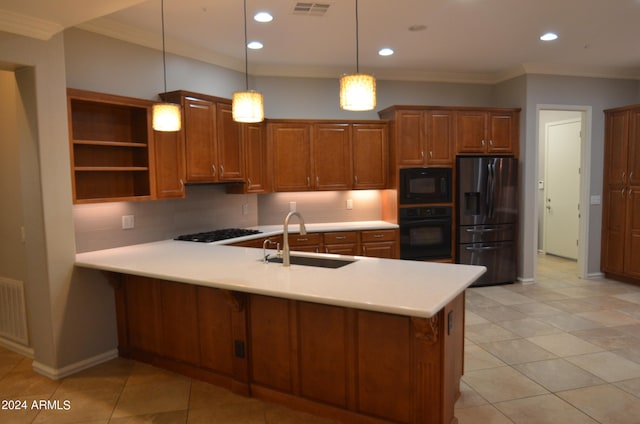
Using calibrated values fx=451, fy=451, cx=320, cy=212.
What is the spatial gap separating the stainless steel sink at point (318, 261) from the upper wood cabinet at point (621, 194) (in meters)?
4.58

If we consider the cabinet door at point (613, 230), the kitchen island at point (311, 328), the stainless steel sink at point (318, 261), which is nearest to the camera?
the kitchen island at point (311, 328)

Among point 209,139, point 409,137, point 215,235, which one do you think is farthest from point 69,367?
point 409,137

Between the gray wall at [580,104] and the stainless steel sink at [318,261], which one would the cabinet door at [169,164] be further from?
the gray wall at [580,104]

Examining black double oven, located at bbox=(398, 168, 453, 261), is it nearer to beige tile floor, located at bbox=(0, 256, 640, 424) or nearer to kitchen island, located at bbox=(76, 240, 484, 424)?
beige tile floor, located at bbox=(0, 256, 640, 424)

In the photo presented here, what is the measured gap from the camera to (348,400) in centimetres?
262

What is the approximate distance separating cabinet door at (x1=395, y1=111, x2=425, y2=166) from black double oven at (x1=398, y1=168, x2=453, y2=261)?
15 cm

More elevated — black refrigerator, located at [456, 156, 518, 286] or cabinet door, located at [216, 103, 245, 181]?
cabinet door, located at [216, 103, 245, 181]

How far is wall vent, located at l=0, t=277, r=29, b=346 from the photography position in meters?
3.70

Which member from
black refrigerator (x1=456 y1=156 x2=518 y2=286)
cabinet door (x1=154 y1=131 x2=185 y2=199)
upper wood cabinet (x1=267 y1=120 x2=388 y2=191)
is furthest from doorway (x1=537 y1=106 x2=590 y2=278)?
cabinet door (x1=154 y1=131 x2=185 y2=199)

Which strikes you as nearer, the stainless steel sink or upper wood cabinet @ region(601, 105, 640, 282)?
the stainless steel sink

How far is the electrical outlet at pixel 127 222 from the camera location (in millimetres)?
4066

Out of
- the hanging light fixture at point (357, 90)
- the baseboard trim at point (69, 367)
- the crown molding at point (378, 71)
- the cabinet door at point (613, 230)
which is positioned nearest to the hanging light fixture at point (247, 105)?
the hanging light fixture at point (357, 90)

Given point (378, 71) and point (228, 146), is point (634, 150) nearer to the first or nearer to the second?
point (378, 71)

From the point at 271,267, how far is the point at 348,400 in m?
0.95
